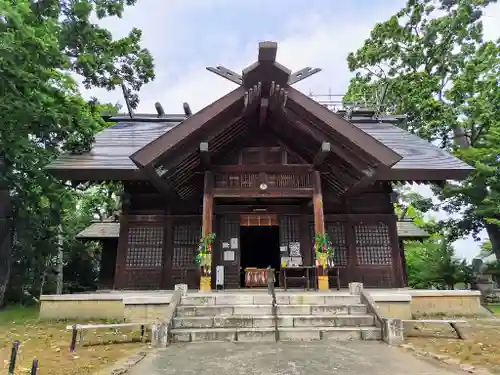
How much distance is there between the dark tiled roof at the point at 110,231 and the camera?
14.3 m

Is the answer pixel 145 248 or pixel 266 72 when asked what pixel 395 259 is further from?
pixel 145 248

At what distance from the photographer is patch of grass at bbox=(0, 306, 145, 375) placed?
465cm

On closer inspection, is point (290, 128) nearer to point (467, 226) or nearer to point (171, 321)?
point (171, 321)

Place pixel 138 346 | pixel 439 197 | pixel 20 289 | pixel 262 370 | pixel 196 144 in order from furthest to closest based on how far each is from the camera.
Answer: pixel 439 197, pixel 20 289, pixel 196 144, pixel 138 346, pixel 262 370

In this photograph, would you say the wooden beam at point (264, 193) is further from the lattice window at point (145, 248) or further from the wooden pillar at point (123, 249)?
the wooden pillar at point (123, 249)

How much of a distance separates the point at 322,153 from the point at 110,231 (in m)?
9.91

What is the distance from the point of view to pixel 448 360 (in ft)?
15.5

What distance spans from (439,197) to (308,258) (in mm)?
9102

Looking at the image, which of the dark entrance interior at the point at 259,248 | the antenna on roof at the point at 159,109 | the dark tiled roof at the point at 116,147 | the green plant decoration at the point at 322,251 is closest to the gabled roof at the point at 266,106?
the dark tiled roof at the point at 116,147

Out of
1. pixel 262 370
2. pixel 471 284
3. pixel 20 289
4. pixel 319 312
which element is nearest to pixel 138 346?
pixel 262 370

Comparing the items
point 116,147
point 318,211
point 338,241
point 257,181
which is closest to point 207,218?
point 257,181

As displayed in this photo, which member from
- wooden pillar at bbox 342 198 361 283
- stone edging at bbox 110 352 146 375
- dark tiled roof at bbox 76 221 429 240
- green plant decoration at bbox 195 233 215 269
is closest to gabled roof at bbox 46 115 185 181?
green plant decoration at bbox 195 233 215 269

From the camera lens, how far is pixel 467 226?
16.3 meters

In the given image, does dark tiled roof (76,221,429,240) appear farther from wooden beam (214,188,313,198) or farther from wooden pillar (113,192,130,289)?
wooden beam (214,188,313,198)
